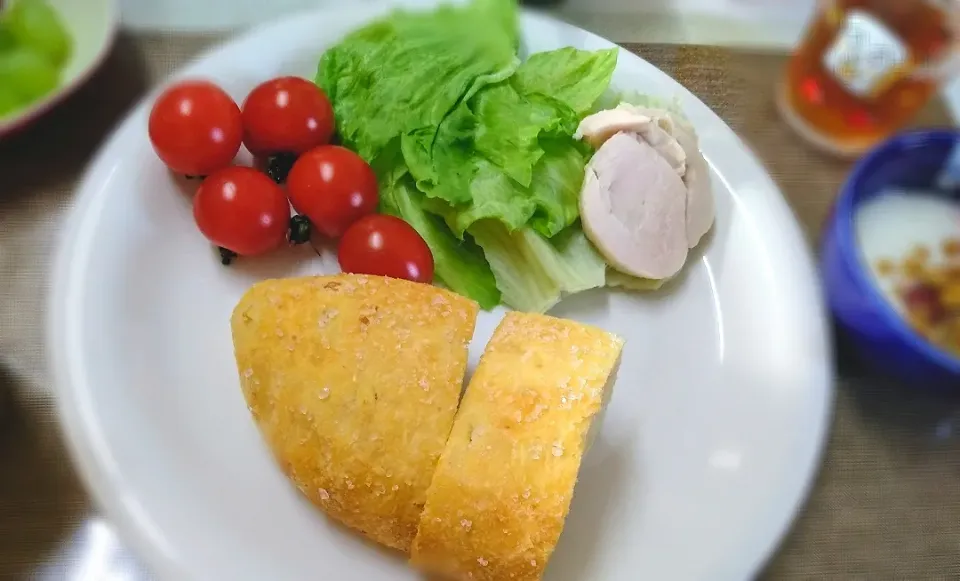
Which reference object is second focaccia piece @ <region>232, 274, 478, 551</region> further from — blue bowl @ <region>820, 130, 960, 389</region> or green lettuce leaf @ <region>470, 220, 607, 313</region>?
blue bowl @ <region>820, 130, 960, 389</region>

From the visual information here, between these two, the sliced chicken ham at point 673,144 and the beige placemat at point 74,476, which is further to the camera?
the sliced chicken ham at point 673,144

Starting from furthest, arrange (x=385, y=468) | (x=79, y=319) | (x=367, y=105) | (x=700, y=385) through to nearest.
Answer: (x=367, y=105)
(x=700, y=385)
(x=79, y=319)
(x=385, y=468)

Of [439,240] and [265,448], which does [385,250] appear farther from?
[265,448]

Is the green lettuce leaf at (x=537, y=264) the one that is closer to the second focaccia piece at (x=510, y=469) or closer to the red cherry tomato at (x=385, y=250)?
the red cherry tomato at (x=385, y=250)

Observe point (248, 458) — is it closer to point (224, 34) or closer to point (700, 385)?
point (700, 385)

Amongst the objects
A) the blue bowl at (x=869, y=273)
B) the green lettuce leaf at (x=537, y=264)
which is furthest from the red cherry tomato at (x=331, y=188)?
the blue bowl at (x=869, y=273)

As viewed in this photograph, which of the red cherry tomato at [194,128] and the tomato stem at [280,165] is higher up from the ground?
the red cherry tomato at [194,128]

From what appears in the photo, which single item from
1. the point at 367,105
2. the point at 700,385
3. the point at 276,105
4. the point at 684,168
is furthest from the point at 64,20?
the point at 700,385

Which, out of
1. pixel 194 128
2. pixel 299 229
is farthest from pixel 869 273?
pixel 194 128
